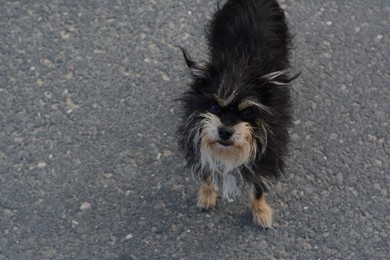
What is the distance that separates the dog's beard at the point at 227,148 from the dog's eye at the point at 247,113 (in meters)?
0.05

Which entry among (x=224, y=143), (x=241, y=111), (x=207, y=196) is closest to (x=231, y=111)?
(x=241, y=111)

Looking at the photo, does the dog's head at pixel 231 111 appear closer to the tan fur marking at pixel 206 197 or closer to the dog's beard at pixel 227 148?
the dog's beard at pixel 227 148

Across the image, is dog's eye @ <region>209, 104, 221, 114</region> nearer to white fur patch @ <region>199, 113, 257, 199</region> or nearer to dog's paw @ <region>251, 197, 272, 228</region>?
white fur patch @ <region>199, 113, 257, 199</region>

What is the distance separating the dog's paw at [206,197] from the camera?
423 centimetres

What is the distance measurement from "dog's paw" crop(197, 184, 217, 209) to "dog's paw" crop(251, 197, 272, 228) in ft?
0.99

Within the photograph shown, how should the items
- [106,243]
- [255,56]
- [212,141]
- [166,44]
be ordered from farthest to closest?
[166,44]
[106,243]
[255,56]
[212,141]

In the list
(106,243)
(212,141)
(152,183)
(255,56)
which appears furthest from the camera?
(152,183)

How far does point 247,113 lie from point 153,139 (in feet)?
4.68

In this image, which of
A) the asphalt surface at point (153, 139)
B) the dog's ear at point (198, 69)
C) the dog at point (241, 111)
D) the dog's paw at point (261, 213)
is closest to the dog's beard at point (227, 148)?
the dog at point (241, 111)

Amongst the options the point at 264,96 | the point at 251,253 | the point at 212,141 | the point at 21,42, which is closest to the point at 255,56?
the point at 264,96

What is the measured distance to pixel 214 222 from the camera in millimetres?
4270

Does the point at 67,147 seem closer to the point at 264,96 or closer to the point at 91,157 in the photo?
the point at 91,157

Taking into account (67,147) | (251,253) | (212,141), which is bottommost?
(251,253)

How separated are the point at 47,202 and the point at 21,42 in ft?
5.84
